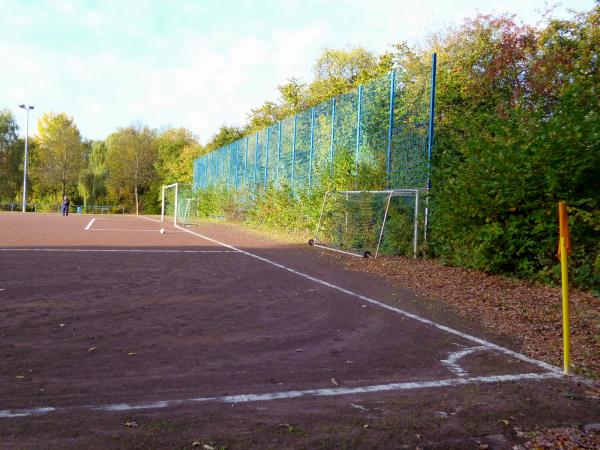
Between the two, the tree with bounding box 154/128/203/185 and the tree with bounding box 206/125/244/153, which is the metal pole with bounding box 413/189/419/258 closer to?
the tree with bounding box 206/125/244/153

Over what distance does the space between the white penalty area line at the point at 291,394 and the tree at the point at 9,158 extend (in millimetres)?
71271

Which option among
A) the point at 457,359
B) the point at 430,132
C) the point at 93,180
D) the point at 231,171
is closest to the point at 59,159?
the point at 93,180

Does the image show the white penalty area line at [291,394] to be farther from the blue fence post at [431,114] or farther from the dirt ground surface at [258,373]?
the blue fence post at [431,114]

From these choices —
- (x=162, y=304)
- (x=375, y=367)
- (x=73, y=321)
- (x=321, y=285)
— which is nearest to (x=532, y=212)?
(x=321, y=285)

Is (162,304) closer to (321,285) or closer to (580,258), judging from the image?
(321,285)

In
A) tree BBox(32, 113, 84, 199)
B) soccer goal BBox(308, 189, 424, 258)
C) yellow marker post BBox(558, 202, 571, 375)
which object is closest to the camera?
yellow marker post BBox(558, 202, 571, 375)

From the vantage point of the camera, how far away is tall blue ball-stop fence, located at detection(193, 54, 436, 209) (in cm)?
1472

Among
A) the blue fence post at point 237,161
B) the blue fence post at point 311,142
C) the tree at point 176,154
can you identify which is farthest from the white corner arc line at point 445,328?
the tree at point 176,154

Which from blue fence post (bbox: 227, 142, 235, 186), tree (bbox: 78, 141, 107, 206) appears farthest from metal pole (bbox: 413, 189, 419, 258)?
tree (bbox: 78, 141, 107, 206)

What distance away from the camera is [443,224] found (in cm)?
1179

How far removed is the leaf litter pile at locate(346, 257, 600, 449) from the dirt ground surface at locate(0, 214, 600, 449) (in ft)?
0.61

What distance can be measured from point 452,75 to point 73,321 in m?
19.5

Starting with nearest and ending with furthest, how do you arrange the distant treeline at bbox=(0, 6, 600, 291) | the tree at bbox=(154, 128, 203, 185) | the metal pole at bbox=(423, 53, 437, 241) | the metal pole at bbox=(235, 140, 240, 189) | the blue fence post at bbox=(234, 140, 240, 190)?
the distant treeline at bbox=(0, 6, 600, 291) < the metal pole at bbox=(423, 53, 437, 241) < the metal pole at bbox=(235, 140, 240, 189) < the blue fence post at bbox=(234, 140, 240, 190) < the tree at bbox=(154, 128, 203, 185)

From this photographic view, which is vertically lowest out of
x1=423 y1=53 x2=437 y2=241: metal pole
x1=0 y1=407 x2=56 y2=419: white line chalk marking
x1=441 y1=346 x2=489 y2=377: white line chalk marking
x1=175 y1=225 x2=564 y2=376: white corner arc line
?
x1=0 y1=407 x2=56 y2=419: white line chalk marking
